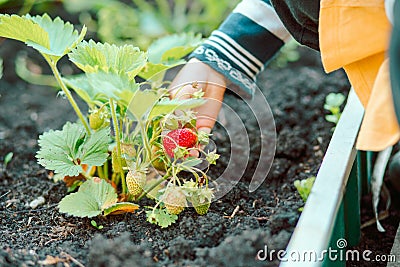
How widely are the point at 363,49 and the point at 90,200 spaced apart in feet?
1.64

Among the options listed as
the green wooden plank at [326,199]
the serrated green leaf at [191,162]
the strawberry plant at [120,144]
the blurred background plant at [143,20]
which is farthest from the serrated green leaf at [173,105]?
the blurred background plant at [143,20]

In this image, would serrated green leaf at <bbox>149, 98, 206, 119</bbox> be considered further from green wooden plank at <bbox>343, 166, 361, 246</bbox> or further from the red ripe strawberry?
green wooden plank at <bbox>343, 166, 361, 246</bbox>

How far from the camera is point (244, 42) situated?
1257 mm

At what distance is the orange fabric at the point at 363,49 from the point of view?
2.86 feet

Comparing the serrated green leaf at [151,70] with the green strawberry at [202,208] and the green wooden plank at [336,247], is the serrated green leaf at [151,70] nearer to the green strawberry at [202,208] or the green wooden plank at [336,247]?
the green strawberry at [202,208]

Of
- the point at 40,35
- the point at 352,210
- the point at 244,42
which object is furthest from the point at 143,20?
the point at 352,210

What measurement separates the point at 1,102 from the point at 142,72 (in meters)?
0.72

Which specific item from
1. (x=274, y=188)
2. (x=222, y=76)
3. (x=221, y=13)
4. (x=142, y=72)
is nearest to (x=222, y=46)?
(x=222, y=76)

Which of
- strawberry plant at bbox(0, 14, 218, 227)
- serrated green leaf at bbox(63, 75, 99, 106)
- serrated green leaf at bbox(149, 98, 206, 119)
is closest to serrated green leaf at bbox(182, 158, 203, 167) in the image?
strawberry plant at bbox(0, 14, 218, 227)

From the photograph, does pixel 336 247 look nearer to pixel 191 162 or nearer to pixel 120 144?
pixel 191 162

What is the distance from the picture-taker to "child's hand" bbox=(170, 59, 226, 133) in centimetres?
119

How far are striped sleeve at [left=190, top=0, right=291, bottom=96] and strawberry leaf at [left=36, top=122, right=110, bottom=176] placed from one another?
26cm

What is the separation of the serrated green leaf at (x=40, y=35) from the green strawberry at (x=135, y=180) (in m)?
0.23

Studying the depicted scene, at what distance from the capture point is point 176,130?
41.3 inches
